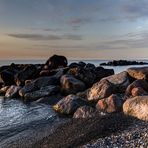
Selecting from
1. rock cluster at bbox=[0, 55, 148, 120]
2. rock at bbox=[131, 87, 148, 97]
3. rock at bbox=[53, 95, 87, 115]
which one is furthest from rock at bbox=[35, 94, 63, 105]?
rock at bbox=[131, 87, 148, 97]

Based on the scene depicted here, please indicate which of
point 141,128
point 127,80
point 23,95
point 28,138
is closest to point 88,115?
point 28,138

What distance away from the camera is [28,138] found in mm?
16516

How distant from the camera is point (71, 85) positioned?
29.9m

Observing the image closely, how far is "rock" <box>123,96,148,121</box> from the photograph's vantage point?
53.8 feet

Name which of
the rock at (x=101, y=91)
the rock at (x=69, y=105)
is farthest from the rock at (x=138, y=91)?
the rock at (x=69, y=105)

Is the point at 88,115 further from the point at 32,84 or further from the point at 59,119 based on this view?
the point at 32,84

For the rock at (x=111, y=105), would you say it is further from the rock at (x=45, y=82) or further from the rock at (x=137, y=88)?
the rock at (x=45, y=82)

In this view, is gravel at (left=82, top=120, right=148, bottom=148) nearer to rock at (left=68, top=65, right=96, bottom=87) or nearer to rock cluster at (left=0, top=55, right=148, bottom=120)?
rock cluster at (left=0, top=55, right=148, bottom=120)

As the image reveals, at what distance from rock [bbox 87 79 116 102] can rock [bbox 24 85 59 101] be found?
5.62 m

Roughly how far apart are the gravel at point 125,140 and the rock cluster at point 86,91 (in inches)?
107

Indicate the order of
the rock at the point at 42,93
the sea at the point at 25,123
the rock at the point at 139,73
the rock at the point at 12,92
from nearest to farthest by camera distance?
the sea at the point at 25,123
the rock at the point at 139,73
the rock at the point at 42,93
the rock at the point at 12,92

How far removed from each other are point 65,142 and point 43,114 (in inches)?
343

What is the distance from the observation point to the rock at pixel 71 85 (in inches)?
1166

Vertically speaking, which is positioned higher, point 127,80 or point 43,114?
point 127,80
